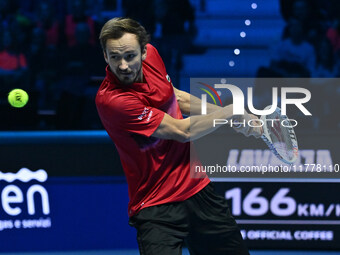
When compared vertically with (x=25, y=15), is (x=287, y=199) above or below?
below

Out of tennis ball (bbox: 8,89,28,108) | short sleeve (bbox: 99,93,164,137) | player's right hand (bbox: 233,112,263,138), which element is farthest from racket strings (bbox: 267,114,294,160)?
tennis ball (bbox: 8,89,28,108)

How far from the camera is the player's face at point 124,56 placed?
7.52 ft

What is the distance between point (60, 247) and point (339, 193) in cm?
211

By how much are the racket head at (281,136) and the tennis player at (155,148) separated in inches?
12.0

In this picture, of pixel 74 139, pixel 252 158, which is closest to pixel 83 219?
pixel 74 139

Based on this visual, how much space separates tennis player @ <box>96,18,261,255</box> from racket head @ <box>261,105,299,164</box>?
305mm

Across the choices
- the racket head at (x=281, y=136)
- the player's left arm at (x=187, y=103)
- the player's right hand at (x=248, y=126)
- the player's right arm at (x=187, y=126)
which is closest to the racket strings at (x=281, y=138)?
the racket head at (x=281, y=136)

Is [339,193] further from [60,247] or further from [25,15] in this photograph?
[25,15]

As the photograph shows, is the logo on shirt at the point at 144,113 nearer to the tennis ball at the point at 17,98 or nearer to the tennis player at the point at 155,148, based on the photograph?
the tennis player at the point at 155,148

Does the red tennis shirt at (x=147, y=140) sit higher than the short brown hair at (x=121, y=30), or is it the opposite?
the short brown hair at (x=121, y=30)

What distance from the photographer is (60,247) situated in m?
4.00

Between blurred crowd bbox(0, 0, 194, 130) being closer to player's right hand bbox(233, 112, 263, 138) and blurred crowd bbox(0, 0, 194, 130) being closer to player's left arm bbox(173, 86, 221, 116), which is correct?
Result: player's left arm bbox(173, 86, 221, 116)

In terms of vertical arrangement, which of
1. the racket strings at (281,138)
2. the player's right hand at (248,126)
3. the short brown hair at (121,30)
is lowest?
the racket strings at (281,138)

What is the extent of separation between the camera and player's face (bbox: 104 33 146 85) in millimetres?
2293
